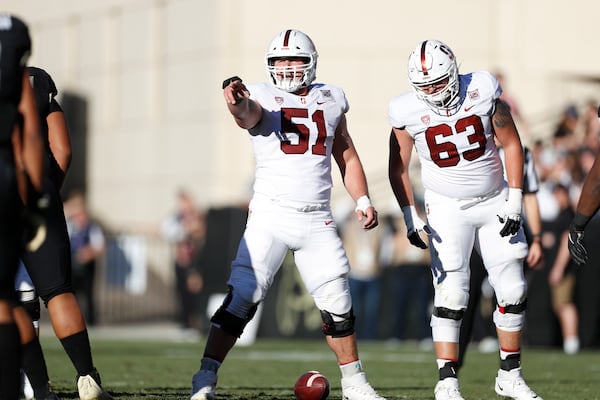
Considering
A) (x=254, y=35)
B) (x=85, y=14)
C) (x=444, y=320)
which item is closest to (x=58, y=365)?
(x=444, y=320)

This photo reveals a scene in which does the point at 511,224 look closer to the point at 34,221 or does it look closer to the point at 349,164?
the point at 349,164

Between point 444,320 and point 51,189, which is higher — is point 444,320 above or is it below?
below

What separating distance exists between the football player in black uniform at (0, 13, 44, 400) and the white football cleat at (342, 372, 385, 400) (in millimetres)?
2203

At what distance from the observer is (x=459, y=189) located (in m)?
7.58

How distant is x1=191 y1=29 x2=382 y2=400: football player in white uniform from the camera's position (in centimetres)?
695

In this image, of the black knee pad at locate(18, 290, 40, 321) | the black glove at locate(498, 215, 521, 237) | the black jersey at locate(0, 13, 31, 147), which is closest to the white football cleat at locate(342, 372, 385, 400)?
the black glove at locate(498, 215, 521, 237)

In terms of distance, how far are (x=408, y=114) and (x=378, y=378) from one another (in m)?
2.81

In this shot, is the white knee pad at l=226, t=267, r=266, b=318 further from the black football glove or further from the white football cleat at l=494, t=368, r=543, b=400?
the white football cleat at l=494, t=368, r=543, b=400

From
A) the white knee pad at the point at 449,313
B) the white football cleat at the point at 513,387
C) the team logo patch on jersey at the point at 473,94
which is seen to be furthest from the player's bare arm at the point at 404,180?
the white football cleat at the point at 513,387

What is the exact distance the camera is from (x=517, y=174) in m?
7.48

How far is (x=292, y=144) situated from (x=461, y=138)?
107 cm

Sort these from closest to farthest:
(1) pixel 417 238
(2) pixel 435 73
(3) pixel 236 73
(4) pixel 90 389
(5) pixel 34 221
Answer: (5) pixel 34 221 → (4) pixel 90 389 → (2) pixel 435 73 → (1) pixel 417 238 → (3) pixel 236 73

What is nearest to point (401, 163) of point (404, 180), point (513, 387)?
point (404, 180)

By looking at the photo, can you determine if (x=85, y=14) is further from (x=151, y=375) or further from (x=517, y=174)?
(x=517, y=174)
